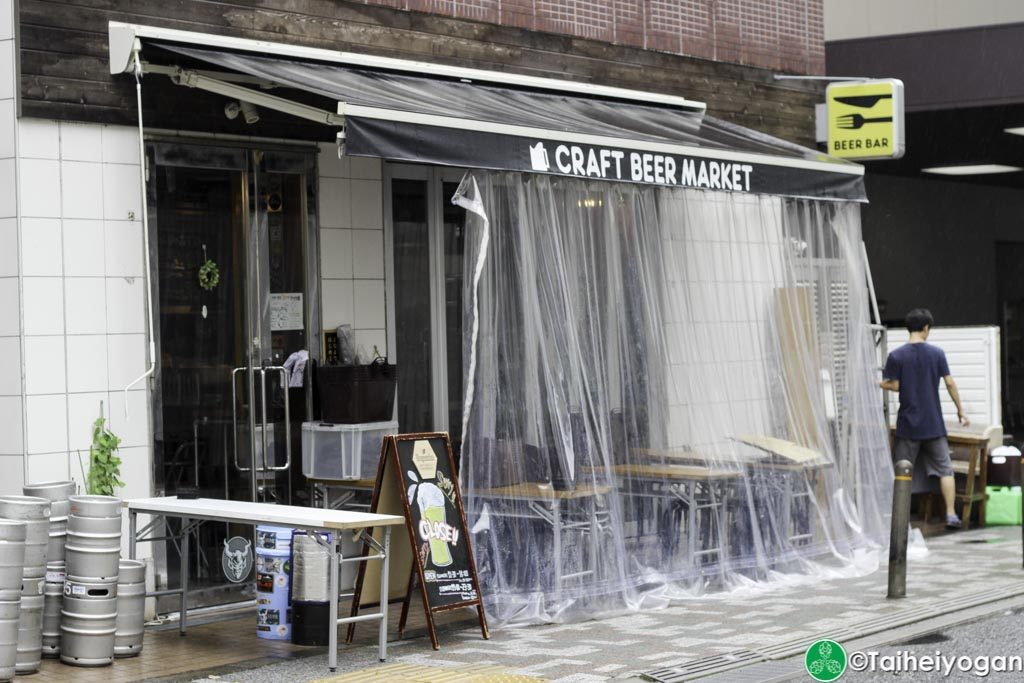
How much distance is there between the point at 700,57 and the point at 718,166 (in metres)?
3.07

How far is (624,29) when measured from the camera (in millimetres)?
11922

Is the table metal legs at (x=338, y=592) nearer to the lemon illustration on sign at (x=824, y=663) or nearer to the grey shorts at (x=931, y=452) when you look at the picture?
the lemon illustration on sign at (x=824, y=663)

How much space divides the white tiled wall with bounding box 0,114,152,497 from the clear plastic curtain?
6.83 ft

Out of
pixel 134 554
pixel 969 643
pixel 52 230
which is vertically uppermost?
pixel 52 230

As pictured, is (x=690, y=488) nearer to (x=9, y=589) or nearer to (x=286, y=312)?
(x=286, y=312)

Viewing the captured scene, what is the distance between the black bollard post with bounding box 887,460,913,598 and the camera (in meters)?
9.37

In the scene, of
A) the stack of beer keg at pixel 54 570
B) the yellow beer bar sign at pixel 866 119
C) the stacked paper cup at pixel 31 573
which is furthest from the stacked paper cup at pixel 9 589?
the yellow beer bar sign at pixel 866 119

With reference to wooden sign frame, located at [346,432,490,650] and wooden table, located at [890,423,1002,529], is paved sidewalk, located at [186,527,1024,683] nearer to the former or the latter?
wooden sign frame, located at [346,432,490,650]

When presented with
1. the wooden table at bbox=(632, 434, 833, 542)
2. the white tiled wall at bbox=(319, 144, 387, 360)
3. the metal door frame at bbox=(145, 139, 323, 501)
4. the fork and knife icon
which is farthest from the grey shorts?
the metal door frame at bbox=(145, 139, 323, 501)

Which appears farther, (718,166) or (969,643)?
(718,166)

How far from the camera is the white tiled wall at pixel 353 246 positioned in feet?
32.1

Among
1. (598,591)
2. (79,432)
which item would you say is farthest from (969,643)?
(79,432)

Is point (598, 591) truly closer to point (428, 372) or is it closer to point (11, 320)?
point (428, 372)

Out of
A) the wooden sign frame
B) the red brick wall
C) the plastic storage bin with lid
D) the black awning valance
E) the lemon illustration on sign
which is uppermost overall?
the red brick wall
